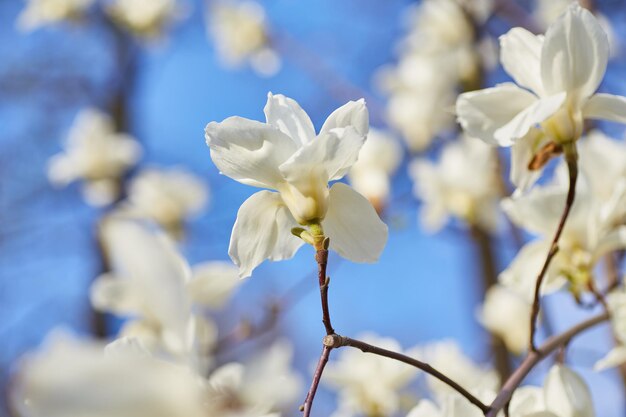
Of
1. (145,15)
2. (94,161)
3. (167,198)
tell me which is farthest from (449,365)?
(145,15)

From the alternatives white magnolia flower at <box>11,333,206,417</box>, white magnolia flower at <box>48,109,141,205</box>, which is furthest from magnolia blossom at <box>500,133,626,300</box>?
white magnolia flower at <box>48,109,141,205</box>

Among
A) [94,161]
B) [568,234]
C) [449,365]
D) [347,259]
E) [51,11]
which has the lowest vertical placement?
[347,259]

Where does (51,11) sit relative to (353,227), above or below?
above

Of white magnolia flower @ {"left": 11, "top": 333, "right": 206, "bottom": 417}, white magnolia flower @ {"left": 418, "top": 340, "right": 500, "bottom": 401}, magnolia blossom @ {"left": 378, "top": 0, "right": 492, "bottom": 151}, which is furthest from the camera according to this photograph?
magnolia blossom @ {"left": 378, "top": 0, "right": 492, "bottom": 151}

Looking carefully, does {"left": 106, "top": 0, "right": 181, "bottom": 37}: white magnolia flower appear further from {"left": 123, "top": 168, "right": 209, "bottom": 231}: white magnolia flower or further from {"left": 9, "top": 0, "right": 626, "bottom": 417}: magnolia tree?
{"left": 9, "top": 0, "right": 626, "bottom": 417}: magnolia tree

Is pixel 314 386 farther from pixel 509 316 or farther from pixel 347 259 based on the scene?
pixel 509 316

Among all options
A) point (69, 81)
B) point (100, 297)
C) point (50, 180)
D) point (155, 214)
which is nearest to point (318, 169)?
point (100, 297)
